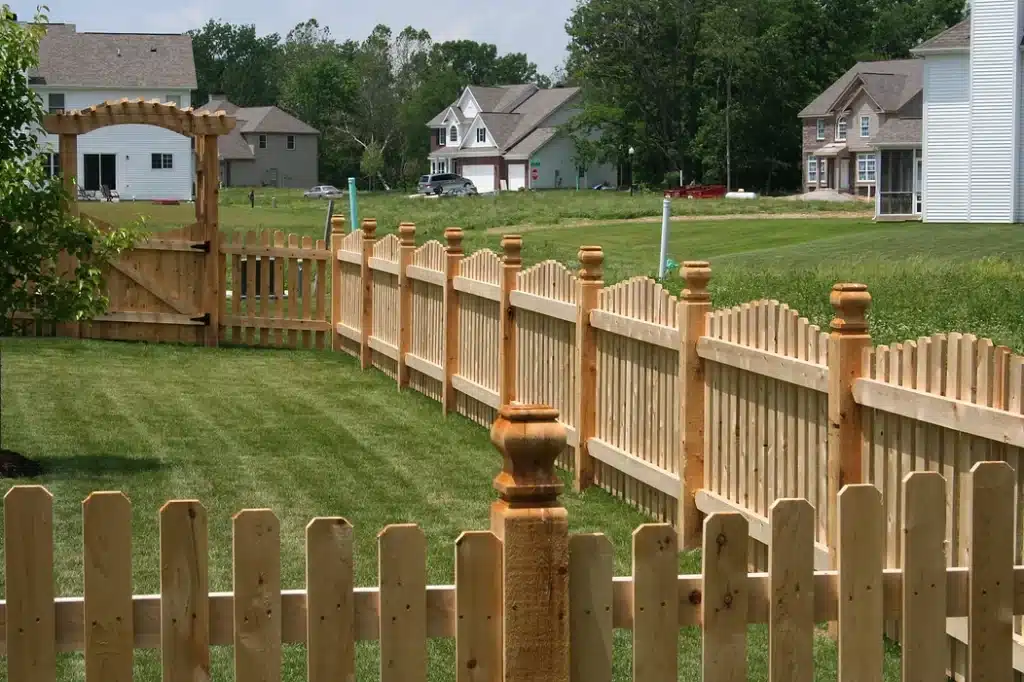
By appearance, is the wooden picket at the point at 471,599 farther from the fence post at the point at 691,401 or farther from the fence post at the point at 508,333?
the fence post at the point at 508,333

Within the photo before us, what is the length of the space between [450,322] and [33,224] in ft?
12.0

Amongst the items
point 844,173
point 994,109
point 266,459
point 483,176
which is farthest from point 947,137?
point 483,176

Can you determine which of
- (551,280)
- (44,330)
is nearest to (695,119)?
(44,330)

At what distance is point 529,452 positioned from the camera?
3.50m

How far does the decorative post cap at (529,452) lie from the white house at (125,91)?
6416 centimetres

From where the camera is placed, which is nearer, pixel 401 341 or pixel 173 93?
pixel 401 341

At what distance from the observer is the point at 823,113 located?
77062 mm

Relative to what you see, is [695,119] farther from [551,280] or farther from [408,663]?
[408,663]

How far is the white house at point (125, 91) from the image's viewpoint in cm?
6631

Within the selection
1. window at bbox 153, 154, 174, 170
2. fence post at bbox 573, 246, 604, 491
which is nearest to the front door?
window at bbox 153, 154, 174, 170

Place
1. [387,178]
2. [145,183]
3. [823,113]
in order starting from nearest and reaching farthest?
[145,183]
[823,113]
[387,178]

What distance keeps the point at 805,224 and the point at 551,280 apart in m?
30.8

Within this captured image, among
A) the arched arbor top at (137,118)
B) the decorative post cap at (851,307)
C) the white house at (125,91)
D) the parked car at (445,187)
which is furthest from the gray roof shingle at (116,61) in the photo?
the decorative post cap at (851,307)

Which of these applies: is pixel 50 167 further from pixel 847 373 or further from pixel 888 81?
pixel 888 81
